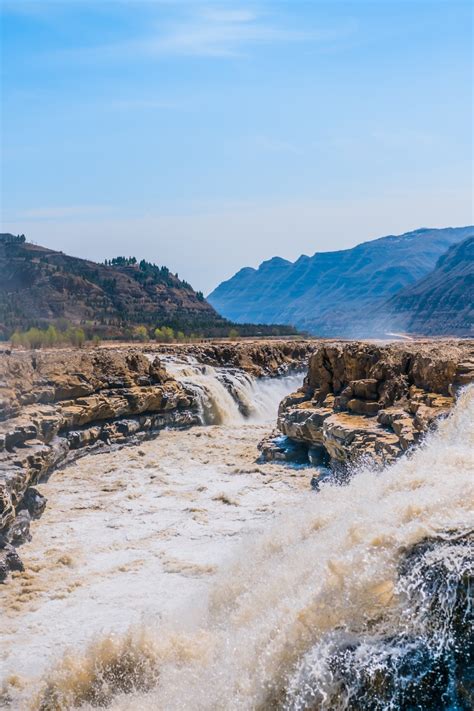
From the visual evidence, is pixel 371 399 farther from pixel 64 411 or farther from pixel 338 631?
pixel 338 631

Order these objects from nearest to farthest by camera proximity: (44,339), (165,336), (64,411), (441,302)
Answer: (64,411)
(44,339)
(165,336)
(441,302)

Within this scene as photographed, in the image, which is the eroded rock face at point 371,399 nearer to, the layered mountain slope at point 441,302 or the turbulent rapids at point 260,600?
the turbulent rapids at point 260,600

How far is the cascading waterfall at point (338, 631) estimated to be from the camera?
518 centimetres

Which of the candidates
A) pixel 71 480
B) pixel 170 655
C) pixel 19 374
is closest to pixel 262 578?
pixel 170 655

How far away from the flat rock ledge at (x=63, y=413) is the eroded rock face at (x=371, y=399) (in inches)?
200

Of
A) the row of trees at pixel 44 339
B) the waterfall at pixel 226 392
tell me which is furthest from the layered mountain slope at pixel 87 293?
the waterfall at pixel 226 392

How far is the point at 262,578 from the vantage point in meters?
8.41

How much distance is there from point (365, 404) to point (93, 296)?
201ft

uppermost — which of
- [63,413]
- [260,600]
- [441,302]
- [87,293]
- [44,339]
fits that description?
[87,293]

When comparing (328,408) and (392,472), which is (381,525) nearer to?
(392,472)

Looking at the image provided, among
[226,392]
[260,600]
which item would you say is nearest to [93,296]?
[226,392]

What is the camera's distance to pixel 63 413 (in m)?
18.5

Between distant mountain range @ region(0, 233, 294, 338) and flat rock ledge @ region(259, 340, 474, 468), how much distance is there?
1357 inches

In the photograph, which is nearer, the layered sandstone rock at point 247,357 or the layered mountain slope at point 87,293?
the layered sandstone rock at point 247,357
